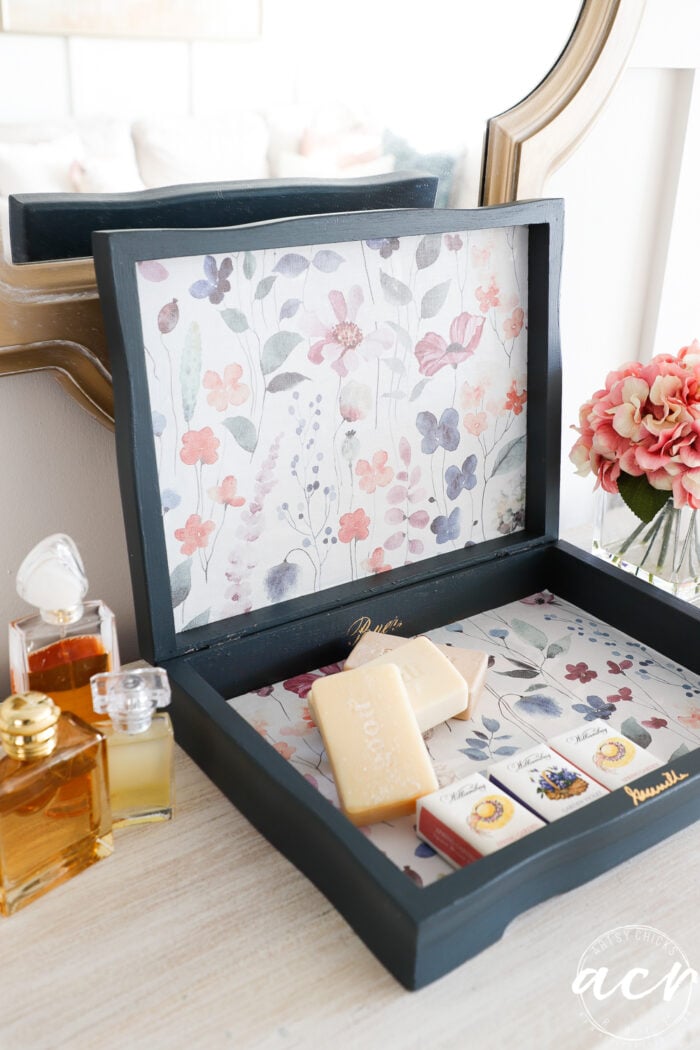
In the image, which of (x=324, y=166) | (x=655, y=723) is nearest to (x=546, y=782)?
(x=655, y=723)

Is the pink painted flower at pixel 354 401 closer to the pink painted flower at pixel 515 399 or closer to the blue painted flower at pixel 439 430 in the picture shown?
the blue painted flower at pixel 439 430

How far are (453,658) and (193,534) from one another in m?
0.24

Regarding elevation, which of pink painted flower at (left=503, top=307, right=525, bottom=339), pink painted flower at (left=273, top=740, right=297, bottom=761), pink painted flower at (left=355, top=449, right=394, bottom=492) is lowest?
pink painted flower at (left=273, top=740, right=297, bottom=761)

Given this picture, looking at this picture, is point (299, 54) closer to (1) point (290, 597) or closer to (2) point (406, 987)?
(1) point (290, 597)

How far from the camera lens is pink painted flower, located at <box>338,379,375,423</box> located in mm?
817

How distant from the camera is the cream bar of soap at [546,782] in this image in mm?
664

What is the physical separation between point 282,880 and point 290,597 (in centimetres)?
26

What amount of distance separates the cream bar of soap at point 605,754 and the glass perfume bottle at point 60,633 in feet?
1.15

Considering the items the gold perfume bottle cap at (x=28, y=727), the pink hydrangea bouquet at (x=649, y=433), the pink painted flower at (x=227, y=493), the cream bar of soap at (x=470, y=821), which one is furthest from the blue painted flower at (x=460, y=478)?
the gold perfume bottle cap at (x=28, y=727)

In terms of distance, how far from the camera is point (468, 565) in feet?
3.03

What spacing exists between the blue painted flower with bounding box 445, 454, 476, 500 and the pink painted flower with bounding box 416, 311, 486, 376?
3.8 inches

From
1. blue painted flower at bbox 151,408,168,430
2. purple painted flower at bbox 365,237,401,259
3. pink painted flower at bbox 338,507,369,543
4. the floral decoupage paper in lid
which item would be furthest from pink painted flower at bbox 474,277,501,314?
blue painted flower at bbox 151,408,168,430

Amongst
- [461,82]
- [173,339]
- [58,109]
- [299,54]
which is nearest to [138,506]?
[173,339]

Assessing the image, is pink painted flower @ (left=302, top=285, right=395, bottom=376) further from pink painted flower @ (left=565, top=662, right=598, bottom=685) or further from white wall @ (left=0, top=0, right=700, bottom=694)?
pink painted flower @ (left=565, top=662, right=598, bottom=685)
